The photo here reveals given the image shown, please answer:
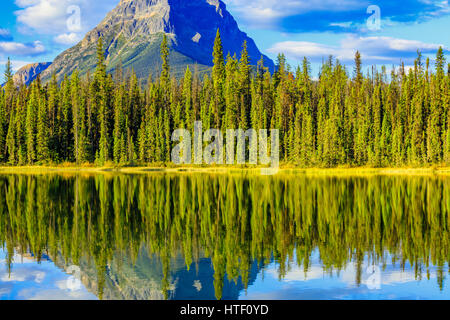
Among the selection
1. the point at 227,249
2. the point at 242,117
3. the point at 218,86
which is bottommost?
the point at 227,249

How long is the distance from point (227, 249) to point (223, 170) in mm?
75080

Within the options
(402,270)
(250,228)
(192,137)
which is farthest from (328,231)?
(192,137)

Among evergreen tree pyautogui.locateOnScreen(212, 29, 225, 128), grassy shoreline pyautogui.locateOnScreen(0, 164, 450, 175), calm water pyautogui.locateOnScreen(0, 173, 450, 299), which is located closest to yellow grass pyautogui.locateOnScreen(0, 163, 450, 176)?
grassy shoreline pyautogui.locateOnScreen(0, 164, 450, 175)

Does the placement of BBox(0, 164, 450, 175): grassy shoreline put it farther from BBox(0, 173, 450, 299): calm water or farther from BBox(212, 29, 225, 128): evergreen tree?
BBox(0, 173, 450, 299): calm water

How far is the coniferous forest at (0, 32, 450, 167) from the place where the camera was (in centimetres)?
10300

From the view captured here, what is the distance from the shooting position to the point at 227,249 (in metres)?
23.7

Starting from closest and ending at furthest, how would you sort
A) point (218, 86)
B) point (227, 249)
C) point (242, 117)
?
point (227, 249), point (242, 117), point (218, 86)

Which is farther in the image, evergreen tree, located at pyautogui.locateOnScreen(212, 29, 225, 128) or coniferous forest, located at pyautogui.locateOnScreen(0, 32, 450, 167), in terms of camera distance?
evergreen tree, located at pyautogui.locateOnScreen(212, 29, 225, 128)

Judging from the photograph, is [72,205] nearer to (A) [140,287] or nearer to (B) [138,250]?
(B) [138,250]

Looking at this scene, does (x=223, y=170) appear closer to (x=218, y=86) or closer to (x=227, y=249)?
(x=218, y=86)

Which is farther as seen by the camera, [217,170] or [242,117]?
[242,117]

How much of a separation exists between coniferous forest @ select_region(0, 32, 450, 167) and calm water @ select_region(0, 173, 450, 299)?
63.1 meters

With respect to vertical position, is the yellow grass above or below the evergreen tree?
below

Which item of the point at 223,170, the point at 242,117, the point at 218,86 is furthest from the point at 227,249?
the point at 218,86
